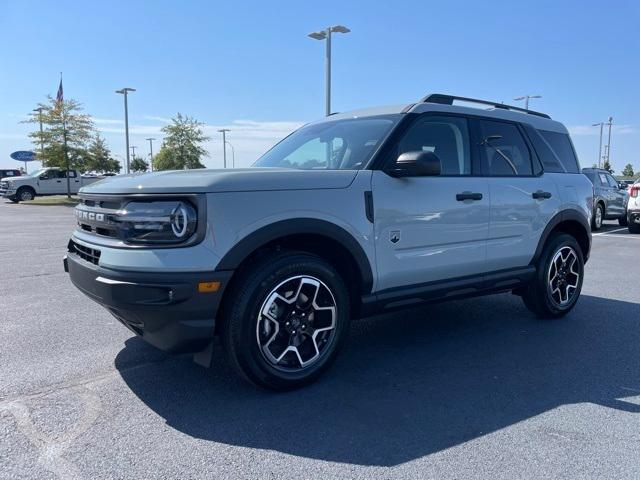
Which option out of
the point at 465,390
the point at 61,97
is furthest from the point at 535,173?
the point at 61,97

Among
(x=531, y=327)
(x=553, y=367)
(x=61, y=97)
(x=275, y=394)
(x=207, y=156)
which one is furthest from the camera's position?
(x=207, y=156)

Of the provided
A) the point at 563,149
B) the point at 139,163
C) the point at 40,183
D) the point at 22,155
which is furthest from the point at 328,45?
the point at 139,163

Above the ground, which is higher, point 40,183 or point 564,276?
point 40,183

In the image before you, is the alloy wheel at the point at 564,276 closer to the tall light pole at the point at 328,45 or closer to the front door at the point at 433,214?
the front door at the point at 433,214

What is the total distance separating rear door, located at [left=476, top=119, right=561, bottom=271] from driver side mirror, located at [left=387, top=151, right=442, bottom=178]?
1062 millimetres

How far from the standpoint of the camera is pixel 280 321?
3367mm

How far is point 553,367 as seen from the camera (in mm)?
3936

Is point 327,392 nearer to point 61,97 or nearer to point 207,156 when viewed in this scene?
point 61,97

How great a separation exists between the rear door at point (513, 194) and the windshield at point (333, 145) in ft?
3.44

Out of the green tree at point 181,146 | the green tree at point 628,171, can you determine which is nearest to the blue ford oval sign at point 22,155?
the green tree at point 181,146

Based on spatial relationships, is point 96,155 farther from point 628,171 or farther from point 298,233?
point 628,171

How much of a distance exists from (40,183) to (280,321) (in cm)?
3171

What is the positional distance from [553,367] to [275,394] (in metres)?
2.10

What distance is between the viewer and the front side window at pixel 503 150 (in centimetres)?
459
